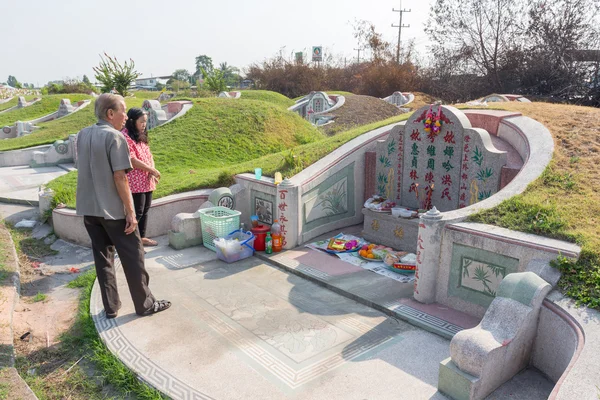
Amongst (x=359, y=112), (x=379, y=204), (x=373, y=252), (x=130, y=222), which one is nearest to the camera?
(x=130, y=222)

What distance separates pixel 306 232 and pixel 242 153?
5.54m

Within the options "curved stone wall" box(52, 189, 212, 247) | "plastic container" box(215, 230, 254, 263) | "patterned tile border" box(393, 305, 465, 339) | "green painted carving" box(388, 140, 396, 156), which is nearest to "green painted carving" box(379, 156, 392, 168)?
"green painted carving" box(388, 140, 396, 156)

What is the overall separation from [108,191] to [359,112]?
57.6 feet

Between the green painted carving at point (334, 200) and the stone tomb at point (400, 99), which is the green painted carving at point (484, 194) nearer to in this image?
the green painted carving at point (334, 200)

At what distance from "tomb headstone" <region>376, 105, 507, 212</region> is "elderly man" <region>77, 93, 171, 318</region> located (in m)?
4.20

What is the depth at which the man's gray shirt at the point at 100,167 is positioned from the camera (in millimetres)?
3768

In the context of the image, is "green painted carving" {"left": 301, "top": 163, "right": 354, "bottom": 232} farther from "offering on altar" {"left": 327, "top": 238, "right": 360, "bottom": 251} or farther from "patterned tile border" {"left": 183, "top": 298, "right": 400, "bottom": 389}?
"patterned tile border" {"left": 183, "top": 298, "right": 400, "bottom": 389}

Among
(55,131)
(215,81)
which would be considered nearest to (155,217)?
(55,131)

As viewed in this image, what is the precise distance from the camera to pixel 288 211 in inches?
251

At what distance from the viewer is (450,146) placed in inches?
241

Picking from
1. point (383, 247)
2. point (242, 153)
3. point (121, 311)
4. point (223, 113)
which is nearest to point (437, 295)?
point (383, 247)

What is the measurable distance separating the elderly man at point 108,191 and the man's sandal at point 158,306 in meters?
0.39

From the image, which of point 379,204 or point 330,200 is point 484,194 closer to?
point 379,204

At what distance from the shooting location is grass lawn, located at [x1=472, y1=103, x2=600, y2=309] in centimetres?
350
